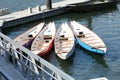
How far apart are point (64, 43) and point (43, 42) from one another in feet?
5.90

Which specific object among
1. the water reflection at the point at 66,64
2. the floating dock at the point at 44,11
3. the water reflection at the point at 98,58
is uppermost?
the floating dock at the point at 44,11

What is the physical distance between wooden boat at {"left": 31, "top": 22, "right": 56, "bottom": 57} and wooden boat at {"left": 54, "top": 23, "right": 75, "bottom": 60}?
52 cm

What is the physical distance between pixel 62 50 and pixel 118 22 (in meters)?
14.4

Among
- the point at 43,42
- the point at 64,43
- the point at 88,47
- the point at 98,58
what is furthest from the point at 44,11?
the point at 98,58

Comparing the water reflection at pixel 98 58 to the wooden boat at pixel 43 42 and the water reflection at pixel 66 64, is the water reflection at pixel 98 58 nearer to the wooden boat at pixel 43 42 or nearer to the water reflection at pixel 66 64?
the water reflection at pixel 66 64

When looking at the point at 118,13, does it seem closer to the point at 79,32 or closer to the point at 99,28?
the point at 99,28

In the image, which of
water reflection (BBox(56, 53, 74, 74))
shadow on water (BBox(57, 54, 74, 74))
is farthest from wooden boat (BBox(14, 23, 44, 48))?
shadow on water (BBox(57, 54, 74, 74))

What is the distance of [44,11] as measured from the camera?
39.9m

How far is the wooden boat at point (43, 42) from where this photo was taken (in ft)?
84.0

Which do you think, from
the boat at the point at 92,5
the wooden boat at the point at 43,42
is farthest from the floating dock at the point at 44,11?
the wooden boat at the point at 43,42

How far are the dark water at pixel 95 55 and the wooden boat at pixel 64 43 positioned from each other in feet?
2.32

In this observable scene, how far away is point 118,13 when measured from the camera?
42.6 m

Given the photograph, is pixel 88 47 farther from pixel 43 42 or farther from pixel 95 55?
pixel 43 42

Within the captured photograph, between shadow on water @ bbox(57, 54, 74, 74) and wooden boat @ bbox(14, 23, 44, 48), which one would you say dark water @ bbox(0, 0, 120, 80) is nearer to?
shadow on water @ bbox(57, 54, 74, 74)
